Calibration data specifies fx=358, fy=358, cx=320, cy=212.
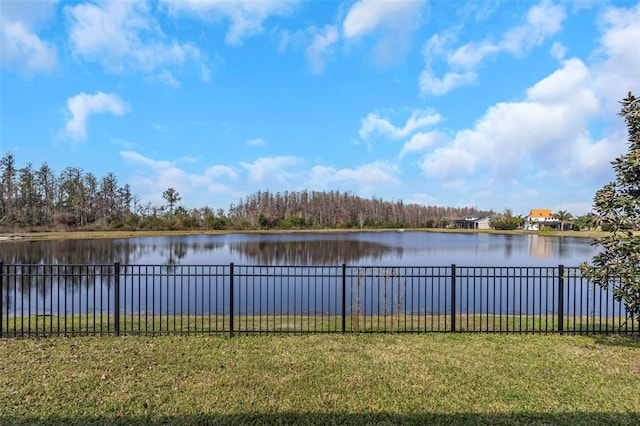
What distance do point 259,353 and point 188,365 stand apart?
45.5 inches

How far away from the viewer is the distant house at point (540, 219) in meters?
101

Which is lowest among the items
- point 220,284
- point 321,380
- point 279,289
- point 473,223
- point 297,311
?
point 473,223

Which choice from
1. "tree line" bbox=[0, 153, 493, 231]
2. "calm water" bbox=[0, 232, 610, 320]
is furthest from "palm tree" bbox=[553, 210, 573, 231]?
"calm water" bbox=[0, 232, 610, 320]

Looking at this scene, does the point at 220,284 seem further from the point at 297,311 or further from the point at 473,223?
the point at 473,223

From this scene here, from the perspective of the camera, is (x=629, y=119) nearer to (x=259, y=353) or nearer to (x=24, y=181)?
(x=259, y=353)

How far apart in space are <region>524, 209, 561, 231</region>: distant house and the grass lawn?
4180 inches

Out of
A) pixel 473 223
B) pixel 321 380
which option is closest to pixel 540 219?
pixel 473 223

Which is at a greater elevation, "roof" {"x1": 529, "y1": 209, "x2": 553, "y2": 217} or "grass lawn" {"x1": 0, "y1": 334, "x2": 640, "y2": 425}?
"roof" {"x1": 529, "y1": 209, "x2": 553, "y2": 217}

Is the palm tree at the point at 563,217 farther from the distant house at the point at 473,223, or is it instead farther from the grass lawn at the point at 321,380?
the grass lawn at the point at 321,380

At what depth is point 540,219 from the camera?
368ft

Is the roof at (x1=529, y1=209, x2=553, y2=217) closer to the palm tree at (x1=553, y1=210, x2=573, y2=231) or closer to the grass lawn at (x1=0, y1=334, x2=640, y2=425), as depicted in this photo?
the palm tree at (x1=553, y1=210, x2=573, y2=231)

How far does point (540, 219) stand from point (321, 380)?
418 ft

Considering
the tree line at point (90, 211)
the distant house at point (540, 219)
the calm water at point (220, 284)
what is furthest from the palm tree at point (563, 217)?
the calm water at point (220, 284)

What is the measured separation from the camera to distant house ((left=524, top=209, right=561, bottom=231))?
10088cm
